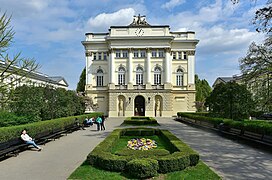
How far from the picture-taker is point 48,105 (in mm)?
27422

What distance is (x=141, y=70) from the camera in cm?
5741

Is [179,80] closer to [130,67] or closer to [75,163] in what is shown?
[130,67]

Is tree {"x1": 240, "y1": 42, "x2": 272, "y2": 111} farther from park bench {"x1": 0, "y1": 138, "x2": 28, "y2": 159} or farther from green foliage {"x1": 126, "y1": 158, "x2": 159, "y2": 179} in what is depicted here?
park bench {"x1": 0, "y1": 138, "x2": 28, "y2": 159}

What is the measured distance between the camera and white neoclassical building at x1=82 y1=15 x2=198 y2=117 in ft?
182

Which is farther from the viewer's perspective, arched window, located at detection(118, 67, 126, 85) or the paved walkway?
arched window, located at detection(118, 67, 126, 85)

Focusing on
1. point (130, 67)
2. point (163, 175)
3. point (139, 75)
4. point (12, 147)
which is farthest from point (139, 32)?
point (163, 175)

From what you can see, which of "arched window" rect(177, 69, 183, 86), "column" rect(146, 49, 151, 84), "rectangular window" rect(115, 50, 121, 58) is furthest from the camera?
"arched window" rect(177, 69, 183, 86)

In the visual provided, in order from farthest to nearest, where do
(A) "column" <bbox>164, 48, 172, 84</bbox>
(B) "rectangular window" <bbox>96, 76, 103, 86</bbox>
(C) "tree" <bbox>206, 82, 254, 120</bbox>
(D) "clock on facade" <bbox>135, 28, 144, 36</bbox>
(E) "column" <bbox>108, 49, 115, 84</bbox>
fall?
(B) "rectangular window" <bbox>96, 76, 103, 86</bbox>
(D) "clock on facade" <bbox>135, 28, 144, 36</bbox>
(E) "column" <bbox>108, 49, 115, 84</bbox>
(A) "column" <bbox>164, 48, 172, 84</bbox>
(C) "tree" <bbox>206, 82, 254, 120</bbox>

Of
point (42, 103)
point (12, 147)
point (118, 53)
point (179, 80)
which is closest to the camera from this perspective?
point (12, 147)

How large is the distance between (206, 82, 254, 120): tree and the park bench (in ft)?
63.3

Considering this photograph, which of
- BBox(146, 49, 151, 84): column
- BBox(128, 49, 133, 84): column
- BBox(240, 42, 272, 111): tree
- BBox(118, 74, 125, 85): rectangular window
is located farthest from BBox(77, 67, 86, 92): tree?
BBox(240, 42, 272, 111): tree

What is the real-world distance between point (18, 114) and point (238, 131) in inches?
697

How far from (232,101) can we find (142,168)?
20.5 metres

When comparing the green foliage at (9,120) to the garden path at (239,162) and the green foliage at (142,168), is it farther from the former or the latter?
the green foliage at (142,168)
